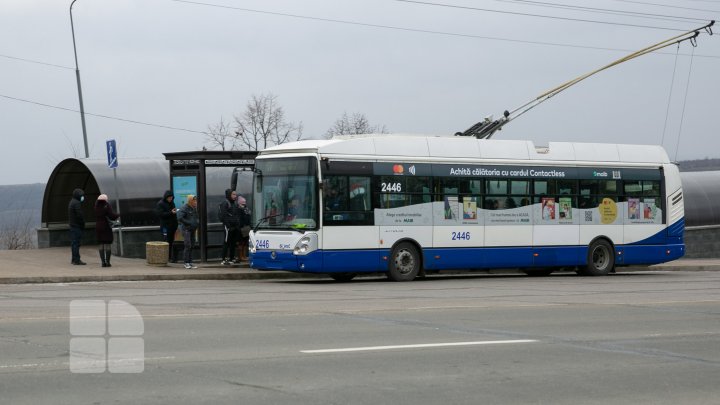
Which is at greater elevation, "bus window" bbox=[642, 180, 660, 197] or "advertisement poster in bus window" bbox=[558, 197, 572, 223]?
"bus window" bbox=[642, 180, 660, 197]

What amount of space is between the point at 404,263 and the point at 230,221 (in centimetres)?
467

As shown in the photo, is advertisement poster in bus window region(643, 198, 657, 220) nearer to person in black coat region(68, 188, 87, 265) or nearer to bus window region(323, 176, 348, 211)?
bus window region(323, 176, 348, 211)

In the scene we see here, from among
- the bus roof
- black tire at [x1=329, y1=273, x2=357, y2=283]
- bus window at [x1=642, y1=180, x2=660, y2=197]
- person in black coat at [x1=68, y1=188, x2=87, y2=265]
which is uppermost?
the bus roof

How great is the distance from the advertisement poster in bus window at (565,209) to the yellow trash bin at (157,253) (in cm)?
972

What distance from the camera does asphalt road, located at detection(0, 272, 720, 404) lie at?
868 cm

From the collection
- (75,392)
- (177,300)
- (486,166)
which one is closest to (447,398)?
(75,392)

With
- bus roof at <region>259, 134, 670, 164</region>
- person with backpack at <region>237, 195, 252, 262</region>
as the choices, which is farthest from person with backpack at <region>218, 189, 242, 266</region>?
bus roof at <region>259, 134, 670, 164</region>

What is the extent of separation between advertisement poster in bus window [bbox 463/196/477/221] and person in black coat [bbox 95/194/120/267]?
8.16m

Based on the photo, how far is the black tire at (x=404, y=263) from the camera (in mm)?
23234

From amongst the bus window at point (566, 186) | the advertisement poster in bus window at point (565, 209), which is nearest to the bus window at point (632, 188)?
the bus window at point (566, 186)

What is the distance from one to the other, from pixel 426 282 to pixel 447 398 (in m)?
15.1

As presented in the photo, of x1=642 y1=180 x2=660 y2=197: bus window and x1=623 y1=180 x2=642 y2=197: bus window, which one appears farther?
x1=642 y1=180 x2=660 y2=197: bus window

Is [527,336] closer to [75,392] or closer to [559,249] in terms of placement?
[75,392]

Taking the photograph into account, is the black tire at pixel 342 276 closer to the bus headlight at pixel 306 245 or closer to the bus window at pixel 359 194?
the bus window at pixel 359 194
